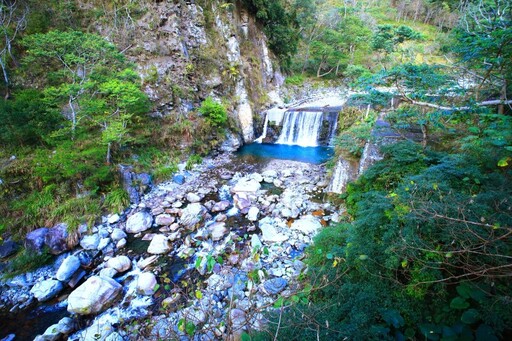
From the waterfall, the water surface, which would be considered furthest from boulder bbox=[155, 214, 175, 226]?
the waterfall

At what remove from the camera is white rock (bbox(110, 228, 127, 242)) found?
18.6 ft

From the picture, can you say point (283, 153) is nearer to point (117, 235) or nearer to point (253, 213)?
point (253, 213)

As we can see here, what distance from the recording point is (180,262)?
4.94 meters

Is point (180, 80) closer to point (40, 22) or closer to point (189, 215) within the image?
point (40, 22)

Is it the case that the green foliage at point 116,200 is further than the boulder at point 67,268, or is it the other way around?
the green foliage at point 116,200

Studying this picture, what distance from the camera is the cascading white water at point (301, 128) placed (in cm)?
1262

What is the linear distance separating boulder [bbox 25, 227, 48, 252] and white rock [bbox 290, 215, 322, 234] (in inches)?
234

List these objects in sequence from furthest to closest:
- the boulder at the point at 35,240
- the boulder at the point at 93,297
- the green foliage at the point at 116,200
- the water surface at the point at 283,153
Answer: the water surface at the point at 283,153 → the green foliage at the point at 116,200 → the boulder at the point at 35,240 → the boulder at the point at 93,297

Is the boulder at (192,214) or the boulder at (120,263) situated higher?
the boulder at (192,214)

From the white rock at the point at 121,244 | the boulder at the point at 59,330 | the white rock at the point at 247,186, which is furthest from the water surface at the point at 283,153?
the boulder at the point at 59,330

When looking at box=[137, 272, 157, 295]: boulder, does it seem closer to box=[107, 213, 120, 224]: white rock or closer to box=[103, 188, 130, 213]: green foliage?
box=[107, 213, 120, 224]: white rock

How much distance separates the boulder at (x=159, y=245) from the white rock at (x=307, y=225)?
3.13m

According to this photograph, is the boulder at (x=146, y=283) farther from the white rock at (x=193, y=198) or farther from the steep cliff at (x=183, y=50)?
the steep cliff at (x=183, y=50)

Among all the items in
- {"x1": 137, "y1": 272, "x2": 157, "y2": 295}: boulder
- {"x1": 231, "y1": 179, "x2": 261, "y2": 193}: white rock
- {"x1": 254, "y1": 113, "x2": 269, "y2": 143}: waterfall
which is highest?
{"x1": 254, "y1": 113, "x2": 269, "y2": 143}: waterfall
